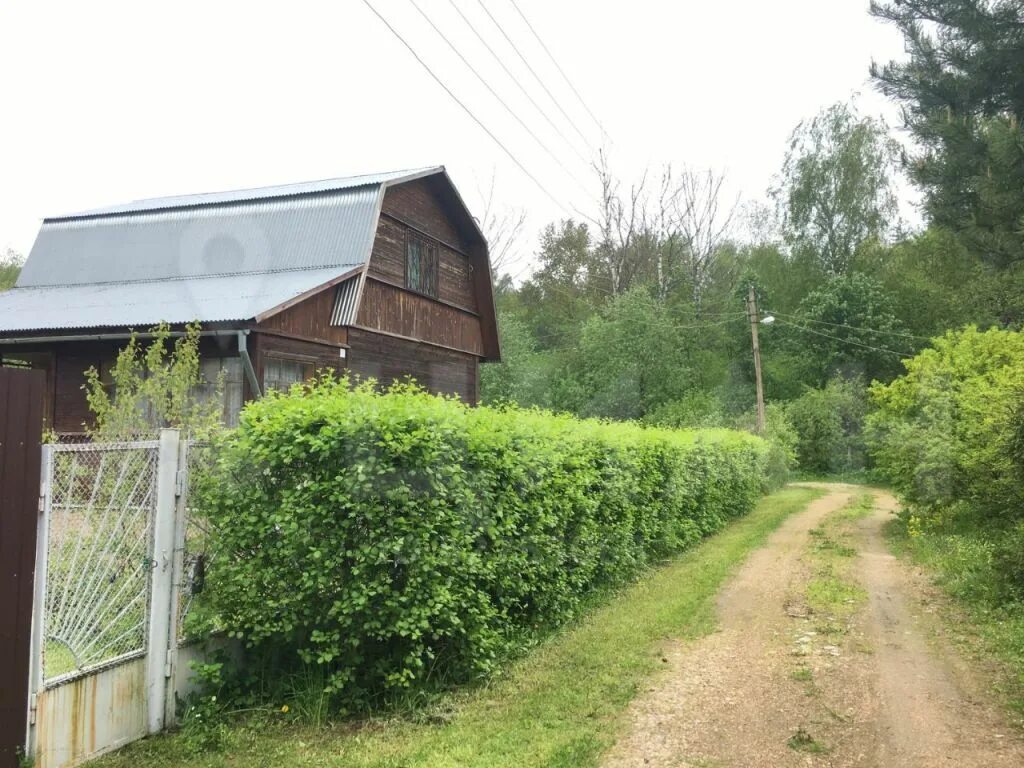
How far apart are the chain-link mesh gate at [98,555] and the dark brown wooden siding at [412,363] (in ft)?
28.2

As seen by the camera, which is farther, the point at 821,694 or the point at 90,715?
the point at 821,694

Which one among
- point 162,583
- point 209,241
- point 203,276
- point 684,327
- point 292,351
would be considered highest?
point 684,327

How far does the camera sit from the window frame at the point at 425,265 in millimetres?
16141

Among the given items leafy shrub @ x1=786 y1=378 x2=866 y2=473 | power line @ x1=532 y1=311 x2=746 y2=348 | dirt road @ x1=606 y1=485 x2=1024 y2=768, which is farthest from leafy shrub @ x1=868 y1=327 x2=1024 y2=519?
power line @ x1=532 y1=311 x2=746 y2=348

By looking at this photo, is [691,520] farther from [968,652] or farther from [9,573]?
[9,573]

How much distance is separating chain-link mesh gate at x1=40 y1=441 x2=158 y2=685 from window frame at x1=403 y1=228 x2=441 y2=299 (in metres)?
11.5

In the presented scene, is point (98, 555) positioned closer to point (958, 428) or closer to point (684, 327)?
point (958, 428)

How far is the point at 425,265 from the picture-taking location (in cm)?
1686

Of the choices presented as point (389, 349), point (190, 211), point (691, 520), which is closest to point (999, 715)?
point (691, 520)

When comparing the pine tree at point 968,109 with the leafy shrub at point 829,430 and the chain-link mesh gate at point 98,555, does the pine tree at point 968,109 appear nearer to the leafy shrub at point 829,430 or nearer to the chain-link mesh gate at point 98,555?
the chain-link mesh gate at point 98,555

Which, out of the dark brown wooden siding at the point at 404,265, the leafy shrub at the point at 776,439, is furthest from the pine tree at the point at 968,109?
the leafy shrub at the point at 776,439

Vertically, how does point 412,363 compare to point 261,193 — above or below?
below

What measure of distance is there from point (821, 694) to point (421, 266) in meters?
13.1

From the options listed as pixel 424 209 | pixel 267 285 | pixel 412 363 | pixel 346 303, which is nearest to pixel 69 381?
pixel 267 285
